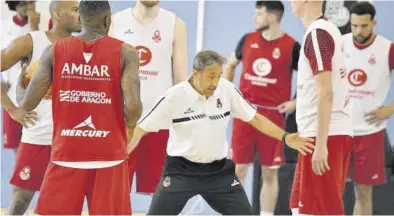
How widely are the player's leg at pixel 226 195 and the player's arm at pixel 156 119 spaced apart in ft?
1.58

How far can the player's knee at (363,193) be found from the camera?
6.44 m

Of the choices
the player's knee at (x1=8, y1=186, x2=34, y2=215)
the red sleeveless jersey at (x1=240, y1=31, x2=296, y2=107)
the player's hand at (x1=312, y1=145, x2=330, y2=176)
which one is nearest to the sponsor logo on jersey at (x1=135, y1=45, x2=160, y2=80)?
the player's knee at (x1=8, y1=186, x2=34, y2=215)

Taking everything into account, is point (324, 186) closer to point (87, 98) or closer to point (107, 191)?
point (107, 191)

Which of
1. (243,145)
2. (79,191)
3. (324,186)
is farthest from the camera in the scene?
(243,145)

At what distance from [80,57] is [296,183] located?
5.40 ft

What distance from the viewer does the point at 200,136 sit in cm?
504

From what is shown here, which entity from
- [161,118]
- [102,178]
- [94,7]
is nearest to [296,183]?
[161,118]

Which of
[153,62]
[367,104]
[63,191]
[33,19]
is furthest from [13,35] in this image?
[63,191]

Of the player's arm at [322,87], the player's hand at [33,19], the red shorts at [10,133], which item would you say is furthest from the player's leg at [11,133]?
the player's arm at [322,87]

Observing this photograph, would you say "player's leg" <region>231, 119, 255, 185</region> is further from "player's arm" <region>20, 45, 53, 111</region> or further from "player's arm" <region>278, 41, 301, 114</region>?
"player's arm" <region>20, 45, 53, 111</region>

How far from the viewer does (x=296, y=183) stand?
475 centimetres

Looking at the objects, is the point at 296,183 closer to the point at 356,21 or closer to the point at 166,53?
the point at 166,53

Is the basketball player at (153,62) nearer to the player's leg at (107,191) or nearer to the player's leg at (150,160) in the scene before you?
the player's leg at (150,160)

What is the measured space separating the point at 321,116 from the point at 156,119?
1106mm
